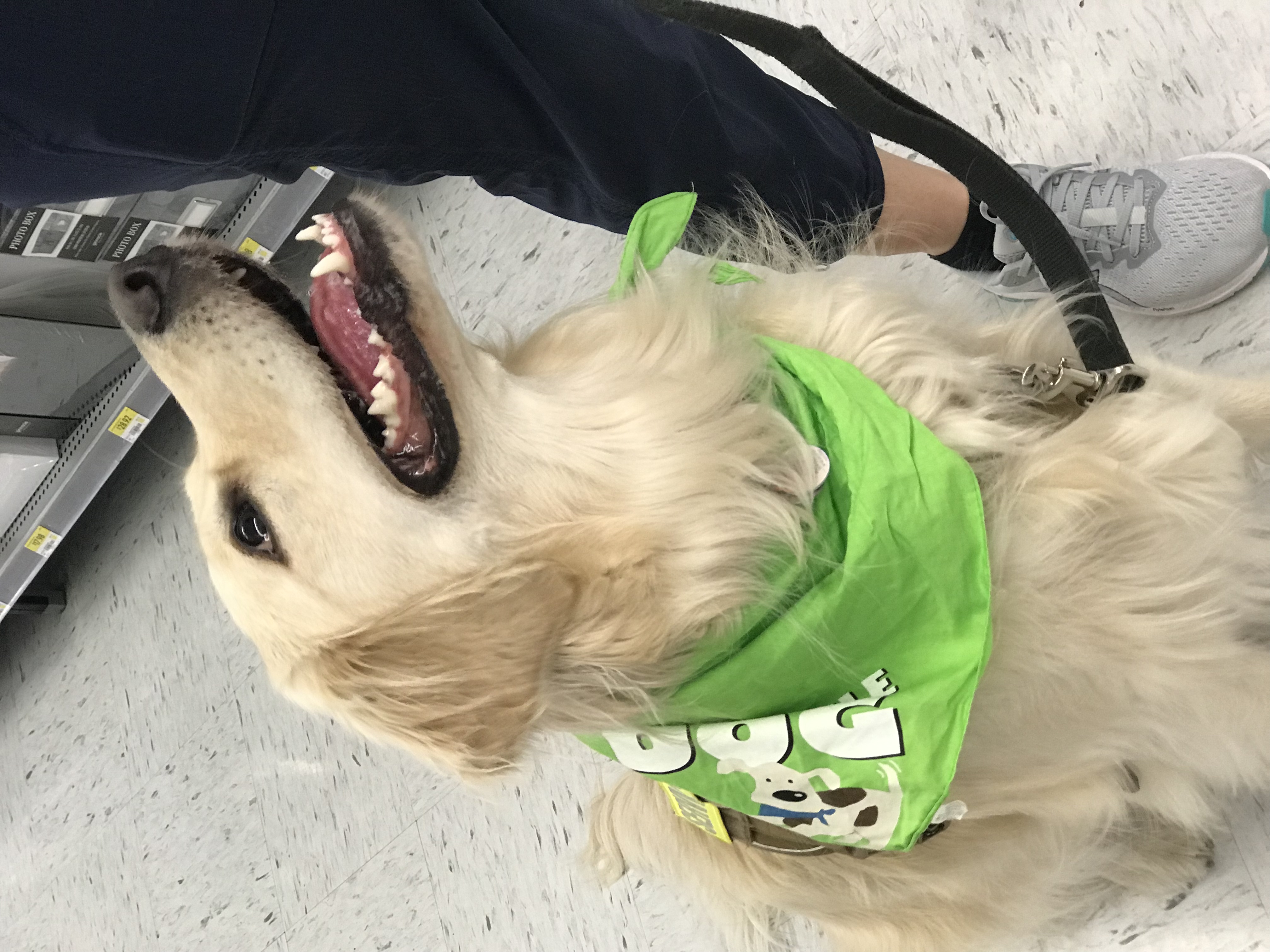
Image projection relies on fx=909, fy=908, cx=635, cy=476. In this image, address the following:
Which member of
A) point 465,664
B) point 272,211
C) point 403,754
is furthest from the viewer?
point 272,211

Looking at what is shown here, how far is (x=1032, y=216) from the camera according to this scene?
96cm

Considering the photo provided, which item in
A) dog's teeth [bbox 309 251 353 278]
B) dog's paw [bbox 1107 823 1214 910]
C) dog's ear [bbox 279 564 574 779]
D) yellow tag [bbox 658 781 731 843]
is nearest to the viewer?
dog's ear [bbox 279 564 574 779]

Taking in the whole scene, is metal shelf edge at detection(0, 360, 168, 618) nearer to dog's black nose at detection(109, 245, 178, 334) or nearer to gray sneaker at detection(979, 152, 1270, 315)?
dog's black nose at detection(109, 245, 178, 334)

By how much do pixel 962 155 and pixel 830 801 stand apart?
0.66 m

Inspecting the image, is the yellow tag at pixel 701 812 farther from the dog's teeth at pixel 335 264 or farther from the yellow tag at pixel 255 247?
the yellow tag at pixel 255 247

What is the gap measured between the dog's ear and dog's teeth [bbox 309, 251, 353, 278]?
1.16ft

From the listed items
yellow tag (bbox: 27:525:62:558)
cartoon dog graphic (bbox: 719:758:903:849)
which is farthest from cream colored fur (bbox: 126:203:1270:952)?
yellow tag (bbox: 27:525:62:558)

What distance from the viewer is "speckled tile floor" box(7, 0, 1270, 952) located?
49.7 inches

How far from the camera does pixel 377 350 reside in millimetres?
914

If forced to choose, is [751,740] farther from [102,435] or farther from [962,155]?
[102,435]

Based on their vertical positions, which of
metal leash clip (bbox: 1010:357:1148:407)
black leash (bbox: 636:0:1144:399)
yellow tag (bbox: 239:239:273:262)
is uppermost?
black leash (bbox: 636:0:1144:399)

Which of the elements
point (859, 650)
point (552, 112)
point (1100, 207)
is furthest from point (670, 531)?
point (1100, 207)

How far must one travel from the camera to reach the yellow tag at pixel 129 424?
2.28 metres

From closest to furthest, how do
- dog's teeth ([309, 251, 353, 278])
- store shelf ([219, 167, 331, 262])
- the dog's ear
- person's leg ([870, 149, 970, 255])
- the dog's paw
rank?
the dog's ear
dog's teeth ([309, 251, 353, 278])
the dog's paw
person's leg ([870, 149, 970, 255])
store shelf ([219, 167, 331, 262])
